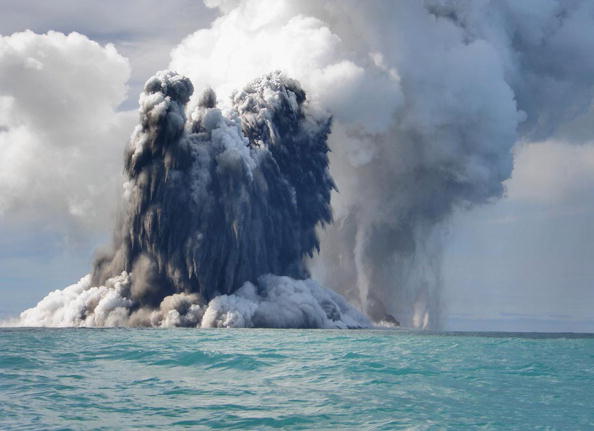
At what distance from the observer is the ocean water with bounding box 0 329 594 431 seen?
2548cm

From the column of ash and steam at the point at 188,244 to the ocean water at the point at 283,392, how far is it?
82976 mm

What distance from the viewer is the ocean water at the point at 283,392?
83.6 feet

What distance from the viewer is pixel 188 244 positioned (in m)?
136

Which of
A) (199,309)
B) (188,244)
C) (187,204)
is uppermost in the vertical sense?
(187,204)

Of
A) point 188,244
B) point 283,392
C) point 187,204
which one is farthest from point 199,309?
point 283,392

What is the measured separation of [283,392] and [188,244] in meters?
106

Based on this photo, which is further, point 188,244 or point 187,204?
point 187,204

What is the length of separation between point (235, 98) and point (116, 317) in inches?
2028

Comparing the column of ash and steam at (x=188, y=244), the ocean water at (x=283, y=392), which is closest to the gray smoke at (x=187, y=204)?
the column of ash and steam at (x=188, y=244)

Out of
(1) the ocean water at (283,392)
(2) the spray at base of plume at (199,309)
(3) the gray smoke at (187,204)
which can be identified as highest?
(3) the gray smoke at (187,204)

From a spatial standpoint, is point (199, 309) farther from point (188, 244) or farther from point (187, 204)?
point (187, 204)

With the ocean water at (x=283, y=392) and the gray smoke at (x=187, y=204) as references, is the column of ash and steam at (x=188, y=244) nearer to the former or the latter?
the gray smoke at (x=187, y=204)

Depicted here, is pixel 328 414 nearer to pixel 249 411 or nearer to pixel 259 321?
pixel 249 411

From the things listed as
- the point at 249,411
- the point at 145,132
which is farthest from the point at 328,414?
the point at 145,132
